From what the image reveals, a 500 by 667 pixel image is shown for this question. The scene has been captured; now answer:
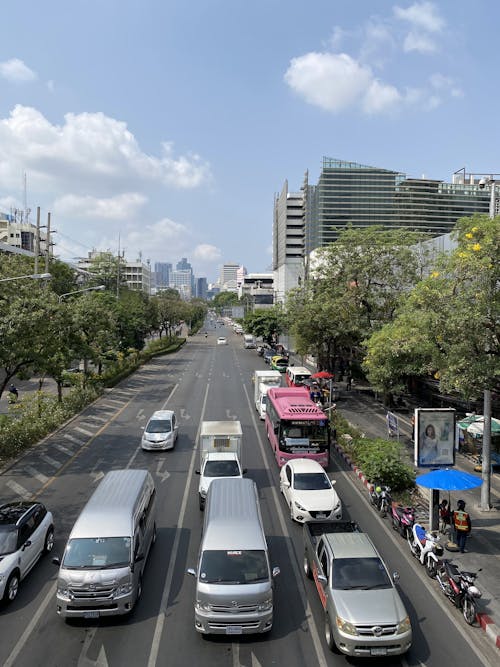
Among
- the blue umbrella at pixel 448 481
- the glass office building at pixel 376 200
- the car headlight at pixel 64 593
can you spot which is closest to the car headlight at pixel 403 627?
the blue umbrella at pixel 448 481

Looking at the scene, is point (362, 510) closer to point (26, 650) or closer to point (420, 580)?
point (420, 580)

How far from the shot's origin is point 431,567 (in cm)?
1302

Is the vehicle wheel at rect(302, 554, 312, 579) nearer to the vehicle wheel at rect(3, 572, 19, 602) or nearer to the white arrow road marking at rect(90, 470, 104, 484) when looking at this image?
the vehicle wheel at rect(3, 572, 19, 602)

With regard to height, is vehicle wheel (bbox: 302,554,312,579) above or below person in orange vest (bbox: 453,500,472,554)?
below

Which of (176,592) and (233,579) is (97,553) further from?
(233,579)

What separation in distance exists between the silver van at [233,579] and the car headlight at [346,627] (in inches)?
55.8

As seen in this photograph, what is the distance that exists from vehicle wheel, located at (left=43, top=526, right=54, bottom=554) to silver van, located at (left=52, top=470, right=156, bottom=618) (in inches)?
87.1

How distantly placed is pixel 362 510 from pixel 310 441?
14.8 ft

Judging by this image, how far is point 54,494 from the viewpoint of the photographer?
18891mm

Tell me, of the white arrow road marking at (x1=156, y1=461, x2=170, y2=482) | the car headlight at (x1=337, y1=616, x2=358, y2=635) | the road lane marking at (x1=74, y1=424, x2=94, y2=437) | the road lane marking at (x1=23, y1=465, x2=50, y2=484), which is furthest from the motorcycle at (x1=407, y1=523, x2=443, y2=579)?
the road lane marking at (x1=74, y1=424, x2=94, y2=437)

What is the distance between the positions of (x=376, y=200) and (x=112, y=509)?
139280 mm

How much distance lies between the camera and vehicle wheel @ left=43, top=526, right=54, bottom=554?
13947 mm

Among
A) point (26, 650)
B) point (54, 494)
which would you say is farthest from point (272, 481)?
point (26, 650)

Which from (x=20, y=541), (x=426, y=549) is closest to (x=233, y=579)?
(x=20, y=541)
